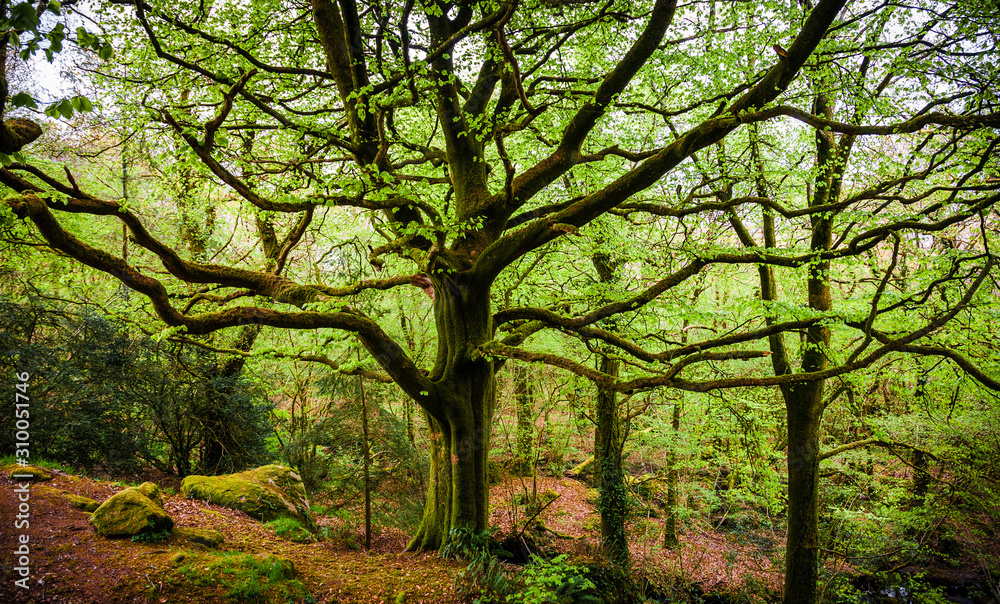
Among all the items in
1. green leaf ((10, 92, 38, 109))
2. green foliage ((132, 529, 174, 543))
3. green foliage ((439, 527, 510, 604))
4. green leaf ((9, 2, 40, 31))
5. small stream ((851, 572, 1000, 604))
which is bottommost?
small stream ((851, 572, 1000, 604))

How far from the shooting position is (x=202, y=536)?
5102 millimetres

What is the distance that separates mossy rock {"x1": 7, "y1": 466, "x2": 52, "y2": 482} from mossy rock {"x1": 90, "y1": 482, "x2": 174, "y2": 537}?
1.13 metres

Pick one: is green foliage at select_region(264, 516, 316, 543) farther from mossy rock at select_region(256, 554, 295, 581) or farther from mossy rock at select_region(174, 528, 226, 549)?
mossy rock at select_region(256, 554, 295, 581)

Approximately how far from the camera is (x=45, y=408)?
274 inches

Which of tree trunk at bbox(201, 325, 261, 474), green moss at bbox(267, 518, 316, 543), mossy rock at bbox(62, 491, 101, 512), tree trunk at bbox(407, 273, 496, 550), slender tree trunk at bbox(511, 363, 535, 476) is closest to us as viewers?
mossy rock at bbox(62, 491, 101, 512)

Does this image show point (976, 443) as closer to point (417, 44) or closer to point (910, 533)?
point (910, 533)

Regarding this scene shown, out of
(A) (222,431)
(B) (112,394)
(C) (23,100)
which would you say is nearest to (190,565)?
(C) (23,100)

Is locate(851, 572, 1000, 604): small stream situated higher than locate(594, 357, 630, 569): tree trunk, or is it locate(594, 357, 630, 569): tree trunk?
locate(594, 357, 630, 569): tree trunk

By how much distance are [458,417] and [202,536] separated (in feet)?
11.1

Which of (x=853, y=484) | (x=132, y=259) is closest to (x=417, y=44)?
(x=132, y=259)

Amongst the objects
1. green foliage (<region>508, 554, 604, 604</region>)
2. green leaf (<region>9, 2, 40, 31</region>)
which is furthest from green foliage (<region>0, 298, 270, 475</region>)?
green leaf (<region>9, 2, 40, 31</region>)

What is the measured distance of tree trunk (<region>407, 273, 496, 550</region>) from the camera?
6.43 m

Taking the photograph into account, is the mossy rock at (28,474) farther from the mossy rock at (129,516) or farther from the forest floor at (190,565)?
the mossy rock at (129,516)

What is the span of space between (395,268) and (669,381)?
28.9ft
